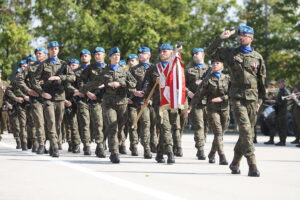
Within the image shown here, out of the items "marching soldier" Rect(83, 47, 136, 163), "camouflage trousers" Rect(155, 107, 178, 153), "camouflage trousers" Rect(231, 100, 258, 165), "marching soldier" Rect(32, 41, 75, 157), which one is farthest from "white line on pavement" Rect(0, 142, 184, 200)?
"camouflage trousers" Rect(231, 100, 258, 165)

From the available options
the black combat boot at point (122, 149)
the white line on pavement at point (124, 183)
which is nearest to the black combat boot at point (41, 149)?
the black combat boot at point (122, 149)

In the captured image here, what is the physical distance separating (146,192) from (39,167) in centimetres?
369

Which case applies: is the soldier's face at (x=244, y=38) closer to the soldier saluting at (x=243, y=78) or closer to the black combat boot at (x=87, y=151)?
the soldier saluting at (x=243, y=78)

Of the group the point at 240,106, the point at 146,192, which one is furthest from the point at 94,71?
the point at 146,192

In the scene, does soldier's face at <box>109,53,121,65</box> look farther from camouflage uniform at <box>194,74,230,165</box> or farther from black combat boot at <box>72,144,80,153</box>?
black combat boot at <box>72,144,80,153</box>

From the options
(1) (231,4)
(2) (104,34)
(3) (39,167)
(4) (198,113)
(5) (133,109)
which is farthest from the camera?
(1) (231,4)

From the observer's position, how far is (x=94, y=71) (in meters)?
14.4

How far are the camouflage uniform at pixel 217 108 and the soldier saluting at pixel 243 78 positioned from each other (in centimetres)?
190

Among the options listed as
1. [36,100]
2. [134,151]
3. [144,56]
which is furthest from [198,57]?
[36,100]

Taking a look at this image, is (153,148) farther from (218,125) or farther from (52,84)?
(218,125)

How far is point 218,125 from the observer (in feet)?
40.6

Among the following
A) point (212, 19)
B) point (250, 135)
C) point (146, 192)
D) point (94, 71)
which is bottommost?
point (146, 192)

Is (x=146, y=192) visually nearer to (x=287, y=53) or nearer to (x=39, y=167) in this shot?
(x=39, y=167)

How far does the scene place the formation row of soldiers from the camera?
10328mm
